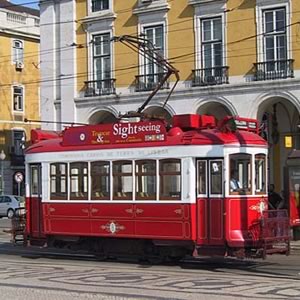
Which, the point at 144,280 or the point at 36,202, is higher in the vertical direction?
the point at 36,202

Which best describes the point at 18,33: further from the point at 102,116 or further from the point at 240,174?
the point at 240,174

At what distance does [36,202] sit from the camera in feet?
66.3

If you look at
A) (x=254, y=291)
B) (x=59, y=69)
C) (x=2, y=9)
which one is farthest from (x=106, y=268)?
(x=2, y=9)

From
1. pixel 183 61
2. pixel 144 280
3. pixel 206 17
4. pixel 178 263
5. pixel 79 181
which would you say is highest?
pixel 206 17

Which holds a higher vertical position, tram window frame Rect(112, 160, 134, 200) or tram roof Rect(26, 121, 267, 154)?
tram roof Rect(26, 121, 267, 154)

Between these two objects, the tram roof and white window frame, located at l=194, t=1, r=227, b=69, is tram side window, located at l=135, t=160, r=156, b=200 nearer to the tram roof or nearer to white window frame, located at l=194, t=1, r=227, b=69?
the tram roof

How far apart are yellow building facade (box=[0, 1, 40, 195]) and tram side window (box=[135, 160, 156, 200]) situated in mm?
41205

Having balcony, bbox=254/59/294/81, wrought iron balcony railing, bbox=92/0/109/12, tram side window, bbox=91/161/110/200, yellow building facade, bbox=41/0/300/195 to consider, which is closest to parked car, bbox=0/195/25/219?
yellow building facade, bbox=41/0/300/195

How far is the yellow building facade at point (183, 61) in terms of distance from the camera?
3253 cm

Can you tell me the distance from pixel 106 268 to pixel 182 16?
1955 centimetres

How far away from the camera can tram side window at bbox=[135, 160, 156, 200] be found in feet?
58.5

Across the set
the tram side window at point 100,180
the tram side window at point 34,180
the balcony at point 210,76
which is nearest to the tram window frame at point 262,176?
the tram side window at point 100,180

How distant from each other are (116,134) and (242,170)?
10.4 ft

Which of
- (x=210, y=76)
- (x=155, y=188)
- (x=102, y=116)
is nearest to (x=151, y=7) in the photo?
(x=210, y=76)
